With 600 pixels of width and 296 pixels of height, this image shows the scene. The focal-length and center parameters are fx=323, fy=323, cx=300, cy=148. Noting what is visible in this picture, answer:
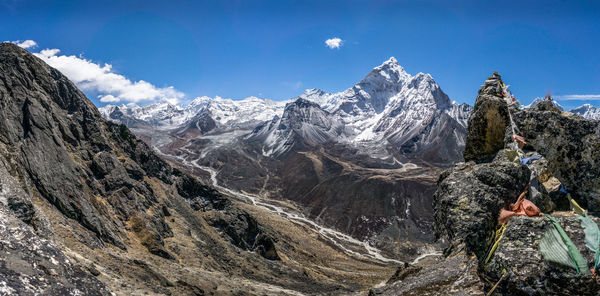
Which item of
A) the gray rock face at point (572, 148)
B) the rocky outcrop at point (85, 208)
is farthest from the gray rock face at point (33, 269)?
the gray rock face at point (572, 148)

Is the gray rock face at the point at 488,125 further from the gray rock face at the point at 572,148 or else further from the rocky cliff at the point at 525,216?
the gray rock face at the point at 572,148

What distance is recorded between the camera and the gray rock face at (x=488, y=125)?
80.1ft

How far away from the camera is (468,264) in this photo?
1814 centimetres

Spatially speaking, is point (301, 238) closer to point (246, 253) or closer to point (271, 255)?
point (271, 255)

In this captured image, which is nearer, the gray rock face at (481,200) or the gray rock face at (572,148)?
the gray rock face at (572,148)

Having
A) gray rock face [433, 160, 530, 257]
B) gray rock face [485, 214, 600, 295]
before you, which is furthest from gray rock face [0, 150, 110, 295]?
gray rock face [433, 160, 530, 257]

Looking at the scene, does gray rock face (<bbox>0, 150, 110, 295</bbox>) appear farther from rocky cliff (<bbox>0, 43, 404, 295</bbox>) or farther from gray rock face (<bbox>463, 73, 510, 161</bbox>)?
gray rock face (<bbox>463, 73, 510, 161</bbox>)

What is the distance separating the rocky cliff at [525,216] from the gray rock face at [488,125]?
900mm

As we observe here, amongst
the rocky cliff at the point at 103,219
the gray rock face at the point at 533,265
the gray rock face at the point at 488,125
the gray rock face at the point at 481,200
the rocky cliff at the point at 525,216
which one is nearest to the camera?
the rocky cliff at the point at 103,219

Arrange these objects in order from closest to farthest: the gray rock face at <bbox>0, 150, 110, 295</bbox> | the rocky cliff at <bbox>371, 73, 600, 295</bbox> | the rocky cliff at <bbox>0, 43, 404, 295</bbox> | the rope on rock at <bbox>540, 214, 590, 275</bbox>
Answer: the gray rock face at <bbox>0, 150, 110, 295</bbox> < the rocky cliff at <bbox>0, 43, 404, 295</bbox> < the rope on rock at <bbox>540, 214, 590, 275</bbox> < the rocky cliff at <bbox>371, 73, 600, 295</bbox>

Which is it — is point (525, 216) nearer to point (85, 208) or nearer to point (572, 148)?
point (572, 148)

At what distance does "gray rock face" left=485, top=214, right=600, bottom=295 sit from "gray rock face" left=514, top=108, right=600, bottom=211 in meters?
4.81

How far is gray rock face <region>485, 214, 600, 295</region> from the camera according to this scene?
9906 mm

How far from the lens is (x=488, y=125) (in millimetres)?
25188
